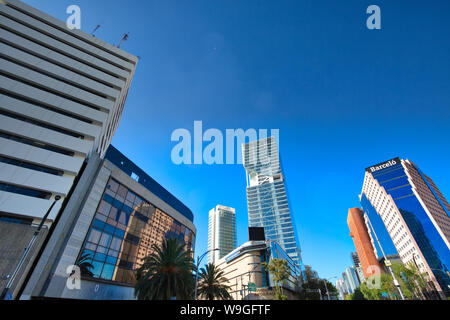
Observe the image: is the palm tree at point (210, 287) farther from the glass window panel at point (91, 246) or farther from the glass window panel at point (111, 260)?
the glass window panel at point (91, 246)

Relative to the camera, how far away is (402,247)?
114 metres

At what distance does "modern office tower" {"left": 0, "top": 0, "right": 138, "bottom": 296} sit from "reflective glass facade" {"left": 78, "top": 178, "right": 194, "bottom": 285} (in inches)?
218

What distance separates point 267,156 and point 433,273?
422 feet

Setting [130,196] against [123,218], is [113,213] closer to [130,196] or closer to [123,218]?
[123,218]

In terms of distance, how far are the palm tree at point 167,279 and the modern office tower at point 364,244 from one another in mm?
168583

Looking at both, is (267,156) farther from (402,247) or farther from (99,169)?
(99,169)

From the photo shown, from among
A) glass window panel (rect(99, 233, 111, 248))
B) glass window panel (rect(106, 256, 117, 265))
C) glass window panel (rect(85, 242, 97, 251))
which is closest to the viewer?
glass window panel (rect(85, 242, 97, 251))

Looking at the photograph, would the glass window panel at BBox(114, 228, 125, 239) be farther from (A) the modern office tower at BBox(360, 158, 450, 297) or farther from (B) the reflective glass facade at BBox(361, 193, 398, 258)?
(B) the reflective glass facade at BBox(361, 193, 398, 258)

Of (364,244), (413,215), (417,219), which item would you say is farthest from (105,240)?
(364,244)

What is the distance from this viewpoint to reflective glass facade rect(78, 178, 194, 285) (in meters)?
30.7

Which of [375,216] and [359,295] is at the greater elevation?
[375,216]

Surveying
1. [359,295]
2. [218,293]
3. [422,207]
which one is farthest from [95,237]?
[422,207]

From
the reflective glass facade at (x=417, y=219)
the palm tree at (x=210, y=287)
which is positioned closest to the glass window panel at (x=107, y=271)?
the palm tree at (x=210, y=287)

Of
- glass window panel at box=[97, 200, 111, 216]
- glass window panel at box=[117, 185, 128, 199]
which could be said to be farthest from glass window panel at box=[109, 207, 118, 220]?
glass window panel at box=[117, 185, 128, 199]
